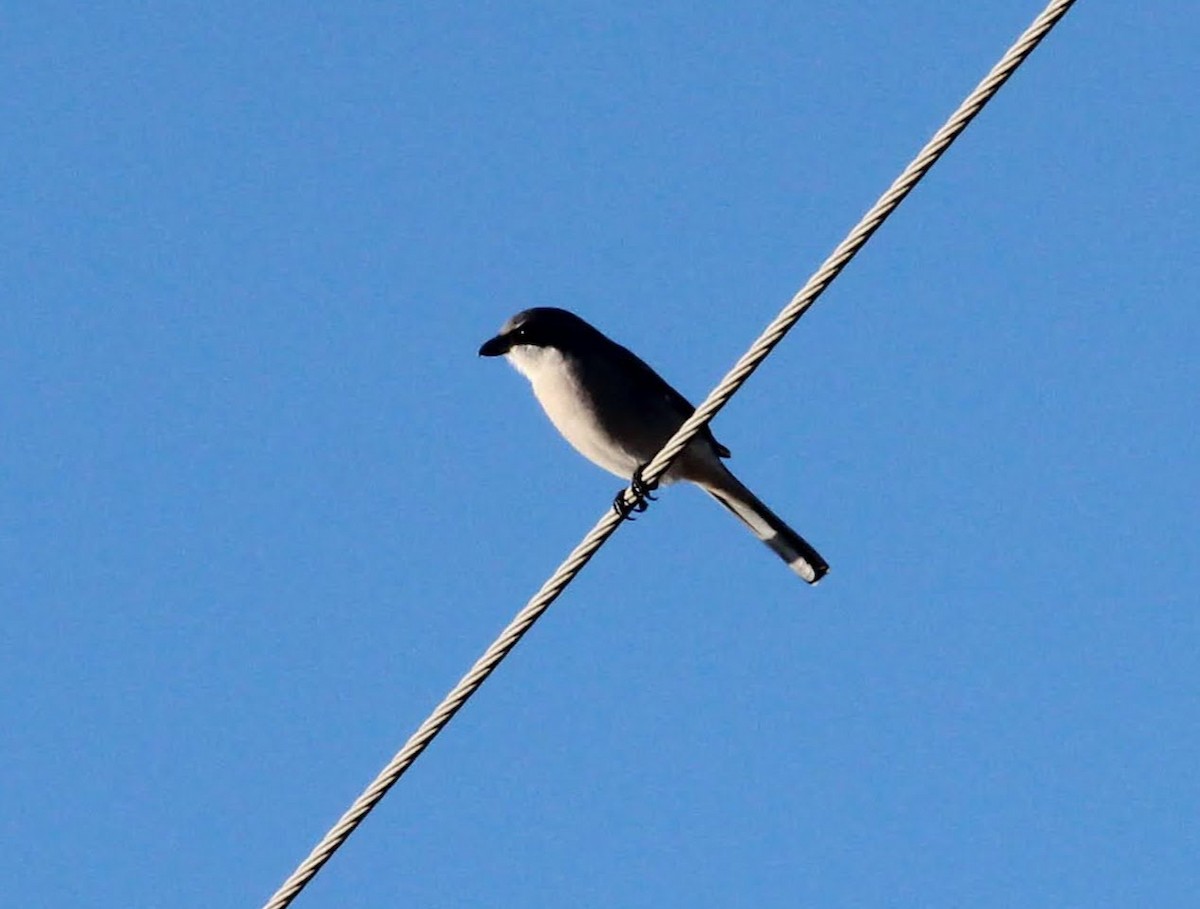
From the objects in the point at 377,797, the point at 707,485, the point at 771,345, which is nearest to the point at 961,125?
the point at 771,345

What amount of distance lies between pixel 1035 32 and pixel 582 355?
4610 mm

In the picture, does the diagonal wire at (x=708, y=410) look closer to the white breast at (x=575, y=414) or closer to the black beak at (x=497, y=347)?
the white breast at (x=575, y=414)

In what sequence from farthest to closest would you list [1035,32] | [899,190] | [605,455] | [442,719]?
[605,455] → [442,719] → [899,190] → [1035,32]

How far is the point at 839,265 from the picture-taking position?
5512 millimetres

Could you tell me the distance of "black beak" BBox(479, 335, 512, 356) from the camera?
31.8ft

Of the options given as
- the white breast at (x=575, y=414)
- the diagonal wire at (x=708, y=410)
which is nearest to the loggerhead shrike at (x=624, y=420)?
the white breast at (x=575, y=414)

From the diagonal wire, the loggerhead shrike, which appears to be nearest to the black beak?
the loggerhead shrike

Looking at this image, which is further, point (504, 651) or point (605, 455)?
point (605, 455)

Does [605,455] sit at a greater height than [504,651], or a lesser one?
greater

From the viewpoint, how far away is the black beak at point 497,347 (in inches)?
382

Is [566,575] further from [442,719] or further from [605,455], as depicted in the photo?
[605,455]

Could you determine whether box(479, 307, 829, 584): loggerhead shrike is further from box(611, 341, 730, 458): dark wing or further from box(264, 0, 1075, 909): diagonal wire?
box(264, 0, 1075, 909): diagonal wire

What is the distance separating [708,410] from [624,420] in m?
3.35

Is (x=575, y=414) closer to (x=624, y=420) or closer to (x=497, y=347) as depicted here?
(x=624, y=420)
